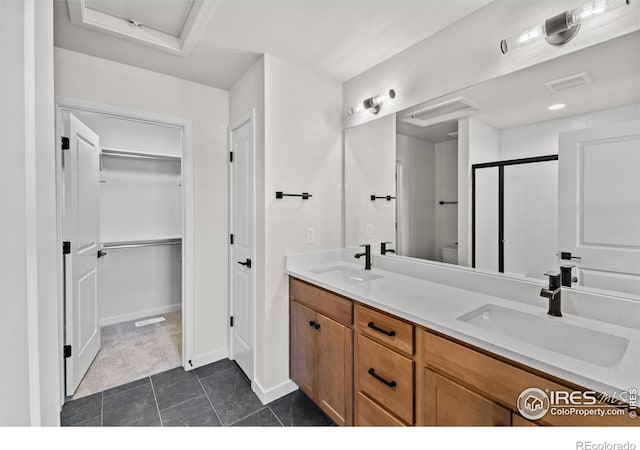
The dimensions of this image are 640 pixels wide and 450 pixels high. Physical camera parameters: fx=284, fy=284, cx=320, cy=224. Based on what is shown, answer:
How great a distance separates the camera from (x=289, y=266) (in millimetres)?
2029

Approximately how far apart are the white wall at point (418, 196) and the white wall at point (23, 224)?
68.0 inches

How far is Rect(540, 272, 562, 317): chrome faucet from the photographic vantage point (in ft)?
3.65

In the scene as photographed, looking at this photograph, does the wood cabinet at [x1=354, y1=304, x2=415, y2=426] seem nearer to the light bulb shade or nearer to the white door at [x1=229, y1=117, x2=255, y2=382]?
the white door at [x1=229, y1=117, x2=255, y2=382]

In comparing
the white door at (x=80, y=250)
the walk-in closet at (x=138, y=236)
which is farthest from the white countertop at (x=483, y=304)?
the walk-in closet at (x=138, y=236)

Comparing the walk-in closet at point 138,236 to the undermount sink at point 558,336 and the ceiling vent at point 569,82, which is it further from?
the ceiling vent at point 569,82

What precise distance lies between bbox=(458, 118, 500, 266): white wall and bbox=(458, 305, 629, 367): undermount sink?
39 cm

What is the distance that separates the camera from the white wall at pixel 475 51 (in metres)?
1.14

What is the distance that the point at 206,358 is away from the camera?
244cm

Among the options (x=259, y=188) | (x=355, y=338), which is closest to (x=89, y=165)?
(x=259, y=188)

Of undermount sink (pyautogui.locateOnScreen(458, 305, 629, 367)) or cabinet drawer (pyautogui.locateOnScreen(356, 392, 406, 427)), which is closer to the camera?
undermount sink (pyautogui.locateOnScreen(458, 305, 629, 367))

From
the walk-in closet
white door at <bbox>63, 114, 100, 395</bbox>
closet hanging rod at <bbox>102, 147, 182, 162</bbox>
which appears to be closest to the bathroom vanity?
white door at <bbox>63, 114, 100, 395</bbox>

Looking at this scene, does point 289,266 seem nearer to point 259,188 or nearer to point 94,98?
point 259,188

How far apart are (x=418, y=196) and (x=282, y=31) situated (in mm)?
1307

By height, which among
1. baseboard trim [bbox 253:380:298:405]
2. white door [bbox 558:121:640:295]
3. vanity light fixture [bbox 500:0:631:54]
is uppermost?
vanity light fixture [bbox 500:0:631:54]
